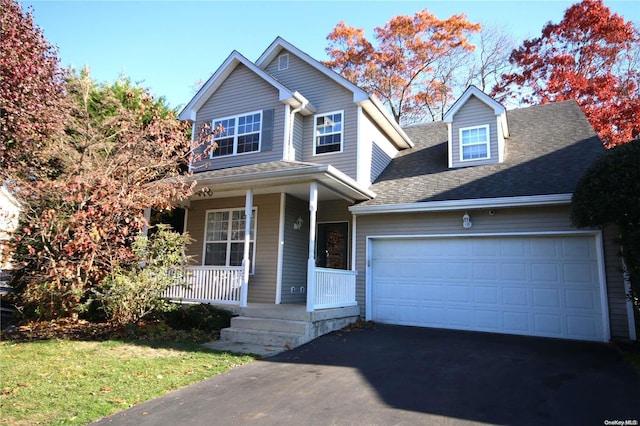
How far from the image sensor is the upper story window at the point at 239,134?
1165 centimetres

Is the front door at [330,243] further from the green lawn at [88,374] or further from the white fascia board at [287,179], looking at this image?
the green lawn at [88,374]

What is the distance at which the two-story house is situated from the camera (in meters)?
8.20

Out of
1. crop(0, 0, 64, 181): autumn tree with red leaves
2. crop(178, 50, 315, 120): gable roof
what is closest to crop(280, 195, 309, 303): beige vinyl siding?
crop(178, 50, 315, 120): gable roof

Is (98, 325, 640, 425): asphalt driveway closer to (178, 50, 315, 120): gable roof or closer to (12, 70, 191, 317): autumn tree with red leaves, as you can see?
(12, 70, 191, 317): autumn tree with red leaves

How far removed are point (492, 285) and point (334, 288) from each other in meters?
3.40

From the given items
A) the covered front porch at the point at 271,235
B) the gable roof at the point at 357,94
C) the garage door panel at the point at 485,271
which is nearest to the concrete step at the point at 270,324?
the covered front porch at the point at 271,235

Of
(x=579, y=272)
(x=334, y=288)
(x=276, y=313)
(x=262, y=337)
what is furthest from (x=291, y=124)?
(x=579, y=272)

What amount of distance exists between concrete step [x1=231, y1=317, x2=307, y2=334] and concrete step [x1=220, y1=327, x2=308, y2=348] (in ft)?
0.30

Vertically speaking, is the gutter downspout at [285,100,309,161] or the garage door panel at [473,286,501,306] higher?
the gutter downspout at [285,100,309,161]

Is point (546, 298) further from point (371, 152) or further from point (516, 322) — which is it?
point (371, 152)

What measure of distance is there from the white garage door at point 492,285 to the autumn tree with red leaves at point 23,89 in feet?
24.7

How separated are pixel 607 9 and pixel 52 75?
65.9ft

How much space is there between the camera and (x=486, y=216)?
8961mm

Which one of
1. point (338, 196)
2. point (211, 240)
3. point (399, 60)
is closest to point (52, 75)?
point (211, 240)
